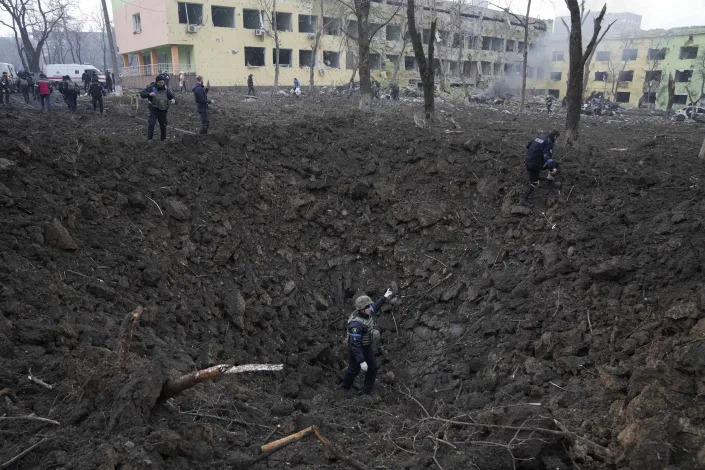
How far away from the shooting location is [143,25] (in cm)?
3494

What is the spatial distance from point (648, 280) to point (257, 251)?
6.25 m

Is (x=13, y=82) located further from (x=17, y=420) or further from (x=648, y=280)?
(x=648, y=280)

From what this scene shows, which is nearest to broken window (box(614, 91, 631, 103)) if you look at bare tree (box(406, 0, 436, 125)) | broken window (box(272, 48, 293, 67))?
broken window (box(272, 48, 293, 67))

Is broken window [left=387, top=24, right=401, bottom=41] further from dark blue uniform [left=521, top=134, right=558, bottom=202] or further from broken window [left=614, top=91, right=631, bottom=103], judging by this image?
dark blue uniform [left=521, top=134, right=558, bottom=202]

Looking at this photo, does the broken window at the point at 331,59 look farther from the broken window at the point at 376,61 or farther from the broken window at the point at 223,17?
the broken window at the point at 223,17

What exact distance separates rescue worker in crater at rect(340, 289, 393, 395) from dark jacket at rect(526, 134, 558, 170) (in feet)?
13.5

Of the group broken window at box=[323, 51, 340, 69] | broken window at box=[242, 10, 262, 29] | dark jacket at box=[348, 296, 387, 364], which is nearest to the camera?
dark jacket at box=[348, 296, 387, 364]

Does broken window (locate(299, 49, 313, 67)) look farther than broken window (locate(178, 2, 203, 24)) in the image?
Yes

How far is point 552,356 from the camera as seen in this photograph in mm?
5812

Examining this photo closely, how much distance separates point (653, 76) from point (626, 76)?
389 centimetres

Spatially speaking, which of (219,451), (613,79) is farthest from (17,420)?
(613,79)

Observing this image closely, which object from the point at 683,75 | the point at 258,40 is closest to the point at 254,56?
the point at 258,40

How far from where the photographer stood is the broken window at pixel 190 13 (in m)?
32.8

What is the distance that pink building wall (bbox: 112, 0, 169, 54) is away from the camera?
32594 millimetres
